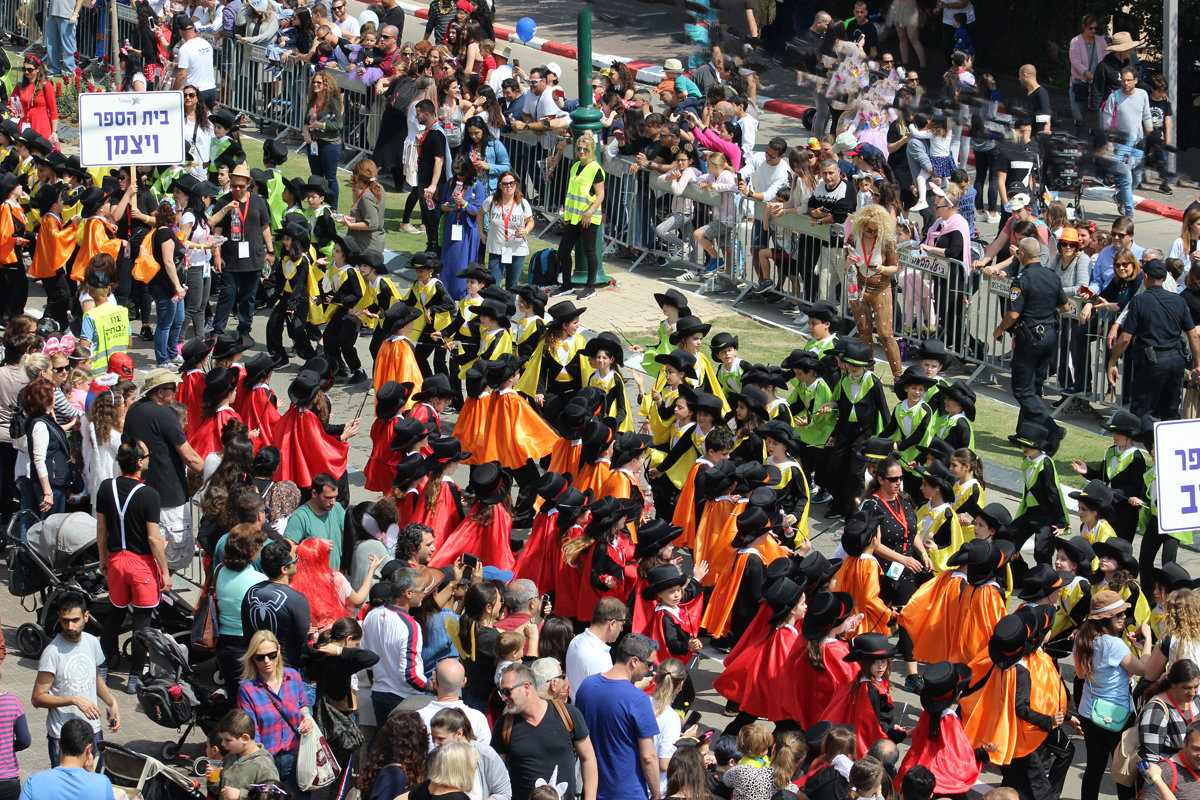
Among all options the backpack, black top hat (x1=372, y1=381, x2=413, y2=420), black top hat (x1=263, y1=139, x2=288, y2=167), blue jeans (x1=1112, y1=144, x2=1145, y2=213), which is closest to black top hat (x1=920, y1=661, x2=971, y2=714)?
black top hat (x1=372, y1=381, x2=413, y2=420)

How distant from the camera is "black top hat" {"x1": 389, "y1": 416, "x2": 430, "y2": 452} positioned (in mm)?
11258

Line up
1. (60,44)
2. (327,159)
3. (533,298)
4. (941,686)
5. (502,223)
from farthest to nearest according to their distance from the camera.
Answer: (60,44) → (327,159) → (502,223) → (533,298) → (941,686)

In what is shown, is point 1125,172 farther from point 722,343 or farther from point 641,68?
point 641,68

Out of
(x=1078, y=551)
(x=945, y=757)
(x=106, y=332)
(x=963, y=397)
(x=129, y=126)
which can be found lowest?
(x=945, y=757)

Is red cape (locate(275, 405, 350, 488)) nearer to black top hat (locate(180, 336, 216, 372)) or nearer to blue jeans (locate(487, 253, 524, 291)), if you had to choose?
black top hat (locate(180, 336, 216, 372))

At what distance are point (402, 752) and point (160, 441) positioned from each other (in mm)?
4553

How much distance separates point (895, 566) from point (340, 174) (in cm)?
1294

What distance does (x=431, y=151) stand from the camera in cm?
1845

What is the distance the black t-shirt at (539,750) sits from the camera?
759 centimetres

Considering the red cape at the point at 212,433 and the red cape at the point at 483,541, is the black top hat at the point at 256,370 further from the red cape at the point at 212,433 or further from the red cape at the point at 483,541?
the red cape at the point at 483,541

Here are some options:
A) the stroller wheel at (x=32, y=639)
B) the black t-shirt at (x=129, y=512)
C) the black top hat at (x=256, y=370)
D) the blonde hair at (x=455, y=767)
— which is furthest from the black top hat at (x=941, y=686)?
the black top hat at (x=256, y=370)

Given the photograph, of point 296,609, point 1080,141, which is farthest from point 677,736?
point 1080,141

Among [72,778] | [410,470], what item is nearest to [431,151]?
[410,470]

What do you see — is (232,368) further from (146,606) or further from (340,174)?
(340,174)
